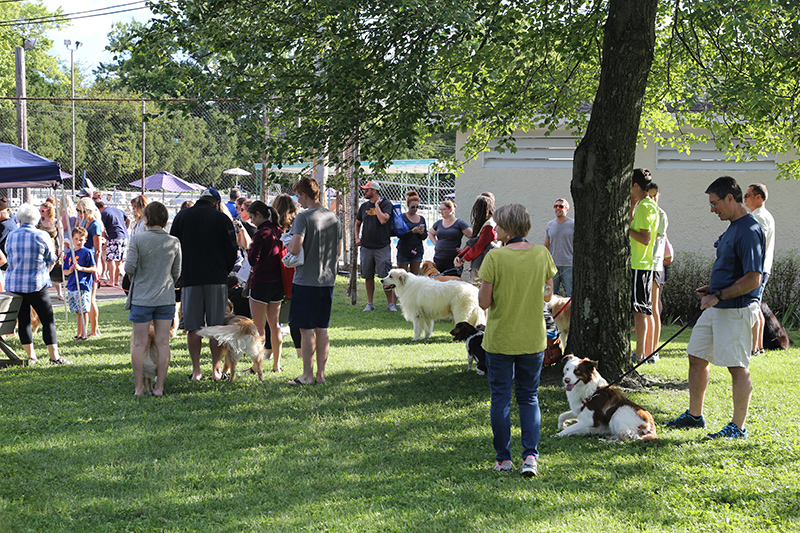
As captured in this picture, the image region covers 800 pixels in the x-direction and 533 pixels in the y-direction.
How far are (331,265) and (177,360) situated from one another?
2631 mm

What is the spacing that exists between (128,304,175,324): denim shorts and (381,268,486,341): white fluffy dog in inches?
153

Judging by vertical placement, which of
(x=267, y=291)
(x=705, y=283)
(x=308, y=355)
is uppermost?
(x=267, y=291)

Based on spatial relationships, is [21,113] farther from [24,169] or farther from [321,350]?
[321,350]

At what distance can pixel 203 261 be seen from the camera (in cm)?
697

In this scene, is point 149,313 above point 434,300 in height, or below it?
above

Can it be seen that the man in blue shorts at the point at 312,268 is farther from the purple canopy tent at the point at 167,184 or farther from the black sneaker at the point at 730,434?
the purple canopy tent at the point at 167,184

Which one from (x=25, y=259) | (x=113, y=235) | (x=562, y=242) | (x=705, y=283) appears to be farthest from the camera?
(x=113, y=235)

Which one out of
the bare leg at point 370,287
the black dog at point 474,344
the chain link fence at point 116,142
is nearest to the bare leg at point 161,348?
the black dog at point 474,344

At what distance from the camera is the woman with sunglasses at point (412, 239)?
12328mm

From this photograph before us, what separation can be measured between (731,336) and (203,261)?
185 inches

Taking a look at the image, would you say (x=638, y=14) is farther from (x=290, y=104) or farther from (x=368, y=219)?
(x=368, y=219)

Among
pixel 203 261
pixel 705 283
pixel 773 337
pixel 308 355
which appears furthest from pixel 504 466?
pixel 705 283

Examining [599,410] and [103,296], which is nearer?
[599,410]

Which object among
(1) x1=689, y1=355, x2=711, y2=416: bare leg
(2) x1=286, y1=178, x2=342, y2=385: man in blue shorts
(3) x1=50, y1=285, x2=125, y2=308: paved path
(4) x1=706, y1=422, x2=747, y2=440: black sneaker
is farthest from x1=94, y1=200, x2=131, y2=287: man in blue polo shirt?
(4) x1=706, y1=422, x2=747, y2=440: black sneaker
